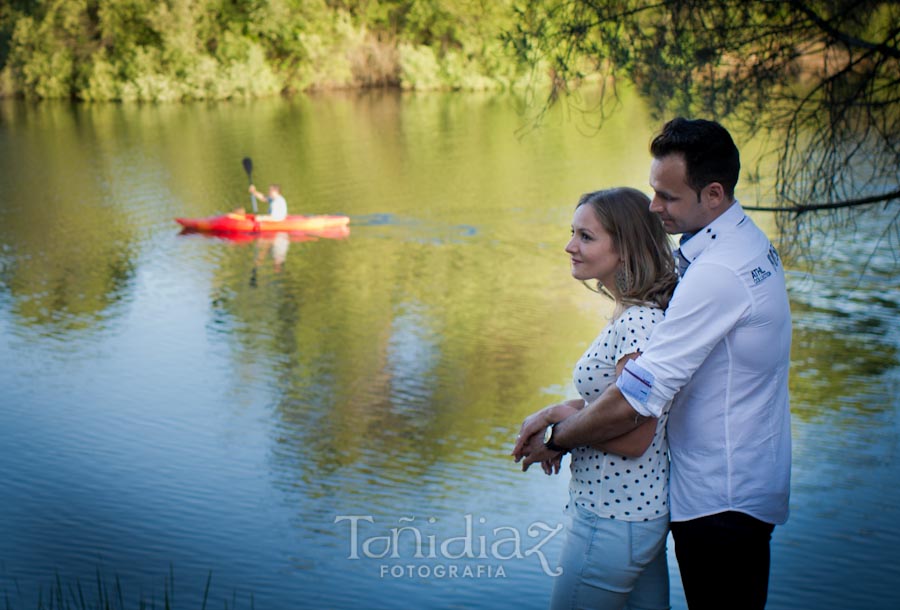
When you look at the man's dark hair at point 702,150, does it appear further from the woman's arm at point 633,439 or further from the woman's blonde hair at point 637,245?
the woman's arm at point 633,439

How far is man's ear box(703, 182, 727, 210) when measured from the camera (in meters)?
1.78

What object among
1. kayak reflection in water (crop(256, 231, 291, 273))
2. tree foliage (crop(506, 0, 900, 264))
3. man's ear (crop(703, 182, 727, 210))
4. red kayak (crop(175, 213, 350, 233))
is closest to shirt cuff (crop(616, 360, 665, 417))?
man's ear (crop(703, 182, 727, 210))

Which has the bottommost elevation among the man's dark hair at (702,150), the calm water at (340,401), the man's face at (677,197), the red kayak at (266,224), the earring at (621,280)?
the calm water at (340,401)

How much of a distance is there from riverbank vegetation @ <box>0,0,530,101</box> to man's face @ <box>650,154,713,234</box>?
1063 inches

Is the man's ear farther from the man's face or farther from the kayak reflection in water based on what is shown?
the kayak reflection in water

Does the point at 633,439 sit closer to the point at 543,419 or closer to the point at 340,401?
the point at 543,419

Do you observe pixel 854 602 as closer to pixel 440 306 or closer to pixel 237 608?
pixel 237 608

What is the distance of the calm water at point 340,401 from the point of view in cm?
459

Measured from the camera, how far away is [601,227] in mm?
1906

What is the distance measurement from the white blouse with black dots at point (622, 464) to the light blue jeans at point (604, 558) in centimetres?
2

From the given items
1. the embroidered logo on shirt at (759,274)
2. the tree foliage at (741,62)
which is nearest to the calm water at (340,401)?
the tree foliage at (741,62)

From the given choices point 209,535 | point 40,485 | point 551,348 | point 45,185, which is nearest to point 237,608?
point 209,535

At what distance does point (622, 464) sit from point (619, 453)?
3 centimetres

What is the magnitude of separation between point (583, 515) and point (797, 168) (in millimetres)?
2856
